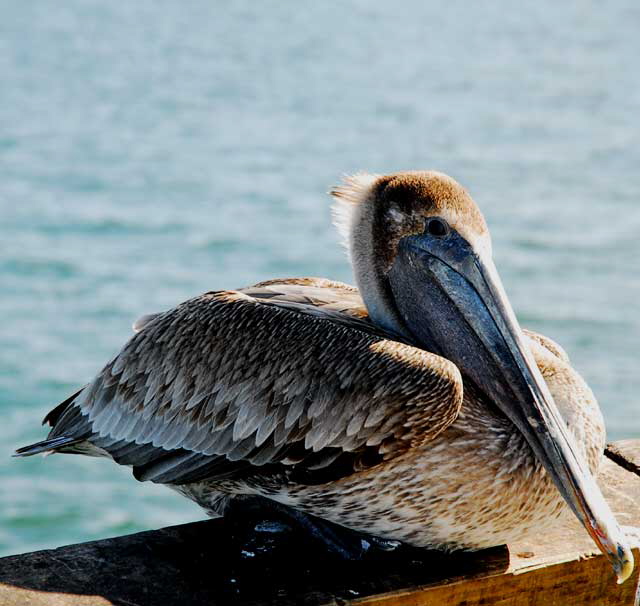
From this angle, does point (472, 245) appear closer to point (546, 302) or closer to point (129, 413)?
point (129, 413)

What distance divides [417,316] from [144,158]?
12105 mm

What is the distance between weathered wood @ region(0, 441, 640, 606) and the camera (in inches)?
129

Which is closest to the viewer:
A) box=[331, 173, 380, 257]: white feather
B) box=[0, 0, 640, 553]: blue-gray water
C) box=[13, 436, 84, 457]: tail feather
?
box=[331, 173, 380, 257]: white feather

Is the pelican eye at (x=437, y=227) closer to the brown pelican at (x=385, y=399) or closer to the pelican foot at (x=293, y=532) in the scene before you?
the brown pelican at (x=385, y=399)

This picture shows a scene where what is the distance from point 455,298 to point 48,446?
150cm

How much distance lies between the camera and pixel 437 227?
3.69m

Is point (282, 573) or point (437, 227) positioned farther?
point (437, 227)

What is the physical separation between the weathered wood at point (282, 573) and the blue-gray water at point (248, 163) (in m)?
5.26

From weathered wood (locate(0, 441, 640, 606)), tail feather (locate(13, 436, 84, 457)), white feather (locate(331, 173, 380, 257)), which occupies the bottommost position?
weathered wood (locate(0, 441, 640, 606))

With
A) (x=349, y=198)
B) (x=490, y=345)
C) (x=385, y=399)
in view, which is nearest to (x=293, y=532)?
(x=385, y=399)

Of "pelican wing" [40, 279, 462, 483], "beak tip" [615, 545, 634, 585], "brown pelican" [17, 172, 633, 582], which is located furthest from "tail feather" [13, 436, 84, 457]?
"beak tip" [615, 545, 634, 585]

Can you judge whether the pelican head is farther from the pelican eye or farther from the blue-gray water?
the blue-gray water

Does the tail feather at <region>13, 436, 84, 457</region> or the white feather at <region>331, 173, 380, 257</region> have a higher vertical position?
the white feather at <region>331, 173, 380, 257</region>

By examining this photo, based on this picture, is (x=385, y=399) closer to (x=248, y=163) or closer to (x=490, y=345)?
(x=490, y=345)
